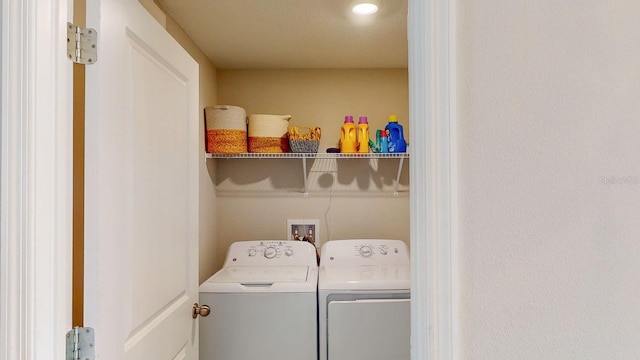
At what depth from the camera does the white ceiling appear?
1895 mm

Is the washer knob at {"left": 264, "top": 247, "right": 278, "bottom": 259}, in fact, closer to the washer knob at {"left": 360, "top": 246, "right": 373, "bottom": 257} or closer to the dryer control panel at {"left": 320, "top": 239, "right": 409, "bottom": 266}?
the dryer control panel at {"left": 320, "top": 239, "right": 409, "bottom": 266}

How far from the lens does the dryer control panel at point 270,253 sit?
2.58 meters

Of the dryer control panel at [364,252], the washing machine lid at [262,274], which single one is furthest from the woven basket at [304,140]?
the washing machine lid at [262,274]

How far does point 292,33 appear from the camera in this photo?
221cm

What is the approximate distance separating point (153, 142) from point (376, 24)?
134cm

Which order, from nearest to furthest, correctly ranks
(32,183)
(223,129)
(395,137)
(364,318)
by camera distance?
(32,183), (364,318), (223,129), (395,137)

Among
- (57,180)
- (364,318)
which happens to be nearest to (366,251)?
(364,318)

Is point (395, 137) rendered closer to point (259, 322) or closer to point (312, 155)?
point (312, 155)

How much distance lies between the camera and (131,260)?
1137 millimetres

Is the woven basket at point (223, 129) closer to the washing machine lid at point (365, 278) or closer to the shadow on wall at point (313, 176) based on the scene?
the shadow on wall at point (313, 176)

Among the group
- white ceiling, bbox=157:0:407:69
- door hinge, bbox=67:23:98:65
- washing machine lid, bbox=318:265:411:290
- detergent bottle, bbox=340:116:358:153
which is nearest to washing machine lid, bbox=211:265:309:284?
washing machine lid, bbox=318:265:411:290

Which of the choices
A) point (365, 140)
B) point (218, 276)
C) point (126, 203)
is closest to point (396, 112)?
point (365, 140)

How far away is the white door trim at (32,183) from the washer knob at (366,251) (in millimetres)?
1898

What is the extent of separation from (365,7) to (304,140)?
95 centimetres
